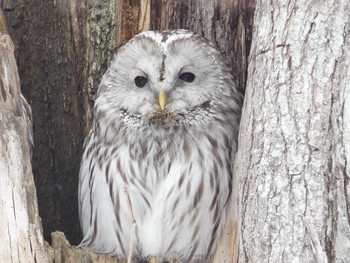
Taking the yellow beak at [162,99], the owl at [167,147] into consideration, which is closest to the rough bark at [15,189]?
the owl at [167,147]

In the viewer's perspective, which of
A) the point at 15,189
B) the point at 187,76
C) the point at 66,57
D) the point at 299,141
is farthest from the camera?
the point at 66,57

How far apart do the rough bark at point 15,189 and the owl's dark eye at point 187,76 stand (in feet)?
2.29

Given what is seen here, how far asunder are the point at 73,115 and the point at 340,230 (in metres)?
1.67

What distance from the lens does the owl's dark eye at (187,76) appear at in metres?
3.72

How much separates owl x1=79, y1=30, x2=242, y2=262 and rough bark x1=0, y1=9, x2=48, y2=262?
1.45ft

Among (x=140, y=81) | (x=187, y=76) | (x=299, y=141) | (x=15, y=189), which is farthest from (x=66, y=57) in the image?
(x=299, y=141)

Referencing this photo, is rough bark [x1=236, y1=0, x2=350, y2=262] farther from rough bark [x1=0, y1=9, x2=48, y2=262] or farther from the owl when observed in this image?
rough bark [x1=0, y1=9, x2=48, y2=262]

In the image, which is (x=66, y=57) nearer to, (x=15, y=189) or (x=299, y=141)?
(x=15, y=189)

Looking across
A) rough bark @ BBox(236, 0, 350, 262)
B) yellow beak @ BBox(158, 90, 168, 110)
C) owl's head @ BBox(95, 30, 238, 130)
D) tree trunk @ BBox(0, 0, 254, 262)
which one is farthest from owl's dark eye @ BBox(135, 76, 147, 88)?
rough bark @ BBox(236, 0, 350, 262)

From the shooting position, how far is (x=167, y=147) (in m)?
3.77

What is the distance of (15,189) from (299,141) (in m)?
1.13

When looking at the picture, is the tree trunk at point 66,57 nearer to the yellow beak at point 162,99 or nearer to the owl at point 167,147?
the owl at point 167,147

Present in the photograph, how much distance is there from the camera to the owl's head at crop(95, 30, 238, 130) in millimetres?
3664

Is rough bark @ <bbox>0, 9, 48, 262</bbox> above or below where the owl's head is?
below
